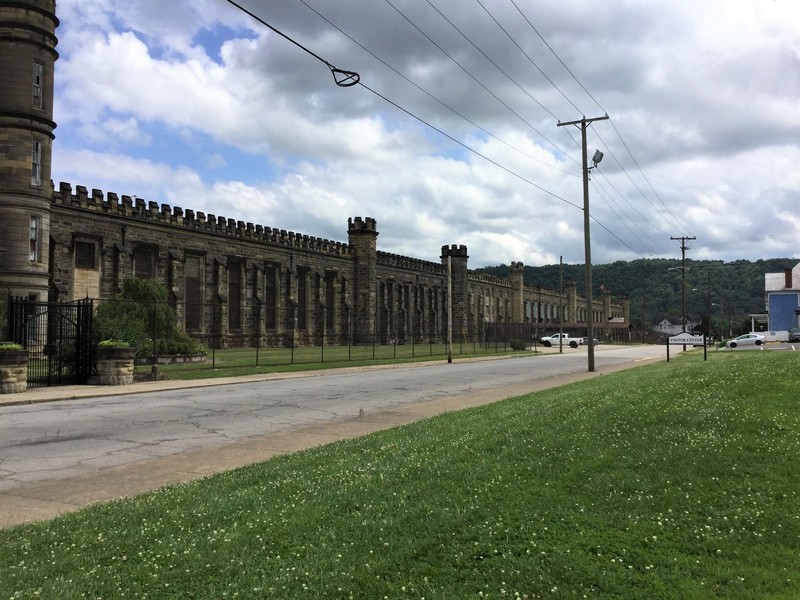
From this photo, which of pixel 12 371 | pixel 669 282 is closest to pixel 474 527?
pixel 12 371

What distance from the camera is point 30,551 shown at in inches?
187

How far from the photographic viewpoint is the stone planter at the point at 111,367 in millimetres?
22031

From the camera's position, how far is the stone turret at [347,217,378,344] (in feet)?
230

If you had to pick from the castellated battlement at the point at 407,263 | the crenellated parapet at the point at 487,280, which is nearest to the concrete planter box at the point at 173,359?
the castellated battlement at the point at 407,263

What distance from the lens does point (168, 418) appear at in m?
14.0

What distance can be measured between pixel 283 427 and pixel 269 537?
8.00 meters

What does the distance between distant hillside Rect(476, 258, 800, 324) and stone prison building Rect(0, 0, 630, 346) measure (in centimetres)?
5293

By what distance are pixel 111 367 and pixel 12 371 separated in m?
3.68

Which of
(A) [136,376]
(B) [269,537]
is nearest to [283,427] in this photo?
(B) [269,537]

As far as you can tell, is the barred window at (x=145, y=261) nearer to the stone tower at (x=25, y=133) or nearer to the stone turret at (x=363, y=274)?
the stone tower at (x=25, y=133)

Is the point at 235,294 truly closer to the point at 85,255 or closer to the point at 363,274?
the point at 85,255

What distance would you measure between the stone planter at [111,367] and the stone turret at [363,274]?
4765 cm

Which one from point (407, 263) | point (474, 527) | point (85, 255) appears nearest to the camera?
point (474, 527)

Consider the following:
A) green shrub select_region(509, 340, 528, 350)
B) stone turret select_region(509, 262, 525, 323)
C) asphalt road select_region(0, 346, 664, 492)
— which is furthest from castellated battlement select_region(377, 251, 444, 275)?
asphalt road select_region(0, 346, 664, 492)
